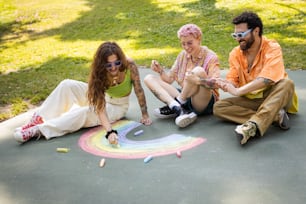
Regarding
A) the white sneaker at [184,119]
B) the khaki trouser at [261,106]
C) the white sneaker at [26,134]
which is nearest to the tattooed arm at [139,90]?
the white sneaker at [184,119]

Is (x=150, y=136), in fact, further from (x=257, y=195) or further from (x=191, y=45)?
(x=257, y=195)

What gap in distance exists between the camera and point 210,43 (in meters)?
8.81

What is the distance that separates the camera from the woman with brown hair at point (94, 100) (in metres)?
3.83

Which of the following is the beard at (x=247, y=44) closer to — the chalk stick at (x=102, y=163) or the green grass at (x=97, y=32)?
the chalk stick at (x=102, y=163)

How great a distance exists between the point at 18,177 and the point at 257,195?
6.50ft

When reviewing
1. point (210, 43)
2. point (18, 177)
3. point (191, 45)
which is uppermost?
point (191, 45)

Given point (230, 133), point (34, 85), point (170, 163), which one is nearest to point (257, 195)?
point (170, 163)

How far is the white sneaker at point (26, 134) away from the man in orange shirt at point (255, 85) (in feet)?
6.25

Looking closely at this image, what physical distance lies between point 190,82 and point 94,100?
3.30ft

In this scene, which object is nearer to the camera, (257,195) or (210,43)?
(257,195)

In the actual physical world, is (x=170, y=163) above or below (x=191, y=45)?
below

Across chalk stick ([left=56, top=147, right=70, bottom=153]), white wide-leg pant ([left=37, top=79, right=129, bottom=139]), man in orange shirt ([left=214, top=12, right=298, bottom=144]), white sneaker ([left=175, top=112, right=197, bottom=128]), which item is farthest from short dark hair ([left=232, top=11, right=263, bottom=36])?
chalk stick ([left=56, top=147, right=70, bottom=153])

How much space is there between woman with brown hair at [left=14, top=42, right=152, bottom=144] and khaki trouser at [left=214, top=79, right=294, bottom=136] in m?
0.89

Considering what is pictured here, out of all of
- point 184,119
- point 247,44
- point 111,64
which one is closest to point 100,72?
point 111,64
